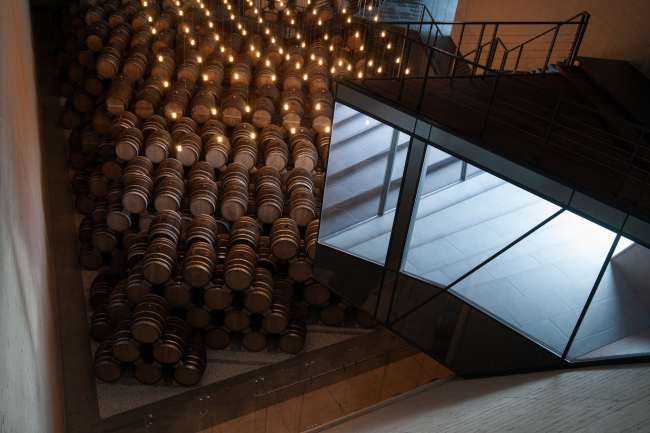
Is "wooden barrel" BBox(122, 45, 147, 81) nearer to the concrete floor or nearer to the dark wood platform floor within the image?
the dark wood platform floor

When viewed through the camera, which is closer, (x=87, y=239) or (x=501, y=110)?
(x=501, y=110)

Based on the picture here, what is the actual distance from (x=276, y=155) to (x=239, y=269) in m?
2.32

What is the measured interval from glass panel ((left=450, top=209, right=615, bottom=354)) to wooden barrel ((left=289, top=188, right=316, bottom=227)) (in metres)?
2.82

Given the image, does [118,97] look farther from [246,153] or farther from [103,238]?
[103,238]

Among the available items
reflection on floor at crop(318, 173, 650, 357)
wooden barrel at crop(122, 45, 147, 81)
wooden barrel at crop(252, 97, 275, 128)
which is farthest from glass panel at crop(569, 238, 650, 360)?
wooden barrel at crop(122, 45, 147, 81)

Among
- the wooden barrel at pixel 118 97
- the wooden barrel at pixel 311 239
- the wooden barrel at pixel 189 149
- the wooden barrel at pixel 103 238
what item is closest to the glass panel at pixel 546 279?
the wooden barrel at pixel 311 239

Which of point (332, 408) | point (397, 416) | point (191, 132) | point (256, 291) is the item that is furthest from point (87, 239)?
point (397, 416)

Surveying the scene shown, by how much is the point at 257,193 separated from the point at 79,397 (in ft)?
11.0

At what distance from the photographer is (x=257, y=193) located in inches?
300

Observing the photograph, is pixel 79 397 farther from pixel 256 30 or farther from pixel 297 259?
pixel 256 30

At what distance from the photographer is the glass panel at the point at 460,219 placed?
425 cm

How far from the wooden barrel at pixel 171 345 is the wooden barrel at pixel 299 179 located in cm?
252

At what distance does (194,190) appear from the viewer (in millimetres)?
7453

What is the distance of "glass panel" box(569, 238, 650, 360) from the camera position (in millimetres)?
3842
